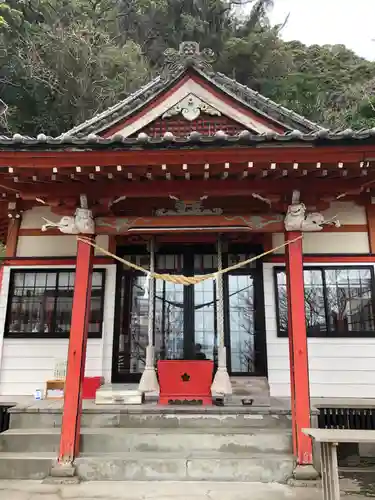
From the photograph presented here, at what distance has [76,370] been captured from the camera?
4.93 m

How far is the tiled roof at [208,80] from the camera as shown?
24.2 feet

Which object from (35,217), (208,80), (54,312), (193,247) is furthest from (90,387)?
(208,80)

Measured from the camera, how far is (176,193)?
5148mm

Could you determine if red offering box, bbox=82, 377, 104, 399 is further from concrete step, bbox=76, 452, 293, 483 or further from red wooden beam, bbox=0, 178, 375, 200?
red wooden beam, bbox=0, 178, 375, 200

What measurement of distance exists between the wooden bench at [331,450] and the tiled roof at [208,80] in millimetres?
5352

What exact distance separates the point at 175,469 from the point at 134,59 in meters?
22.2

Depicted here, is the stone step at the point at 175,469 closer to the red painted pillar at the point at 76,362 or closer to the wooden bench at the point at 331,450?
the red painted pillar at the point at 76,362

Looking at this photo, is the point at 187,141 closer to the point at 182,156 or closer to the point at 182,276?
the point at 182,156

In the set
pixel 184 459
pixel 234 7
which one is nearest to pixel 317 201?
pixel 184 459

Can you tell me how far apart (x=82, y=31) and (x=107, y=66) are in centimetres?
193

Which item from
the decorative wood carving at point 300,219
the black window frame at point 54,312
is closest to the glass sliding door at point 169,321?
the black window frame at point 54,312

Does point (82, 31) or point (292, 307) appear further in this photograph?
point (82, 31)

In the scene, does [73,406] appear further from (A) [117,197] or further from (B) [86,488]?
(A) [117,197]

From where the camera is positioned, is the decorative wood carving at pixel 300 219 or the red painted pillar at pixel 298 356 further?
the decorative wood carving at pixel 300 219
